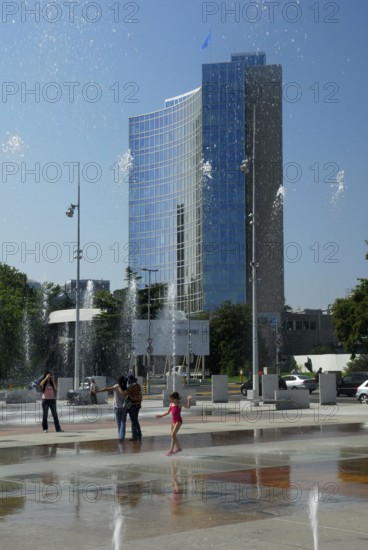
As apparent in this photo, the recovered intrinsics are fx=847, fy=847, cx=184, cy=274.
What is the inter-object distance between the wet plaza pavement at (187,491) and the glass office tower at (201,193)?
113 m

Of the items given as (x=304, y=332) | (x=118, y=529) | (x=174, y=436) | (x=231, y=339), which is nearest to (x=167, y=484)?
(x=118, y=529)

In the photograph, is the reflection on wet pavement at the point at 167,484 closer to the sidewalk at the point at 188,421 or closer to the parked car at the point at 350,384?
the sidewalk at the point at 188,421

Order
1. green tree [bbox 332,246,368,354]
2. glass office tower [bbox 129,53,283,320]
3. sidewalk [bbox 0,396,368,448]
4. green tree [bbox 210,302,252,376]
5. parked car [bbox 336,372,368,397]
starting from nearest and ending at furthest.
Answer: sidewalk [bbox 0,396,368,448]
parked car [bbox 336,372,368,397]
green tree [bbox 332,246,368,354]
green tree [bbox 210,302,252,376]
glass office tower [bbox 129,53,283,320]

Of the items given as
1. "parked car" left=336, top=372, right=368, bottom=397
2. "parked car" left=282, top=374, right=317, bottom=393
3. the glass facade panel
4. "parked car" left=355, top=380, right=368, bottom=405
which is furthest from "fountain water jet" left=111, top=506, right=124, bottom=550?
the glass facade panel

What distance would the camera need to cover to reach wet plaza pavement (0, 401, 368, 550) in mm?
8438

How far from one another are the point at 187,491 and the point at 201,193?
12750cm

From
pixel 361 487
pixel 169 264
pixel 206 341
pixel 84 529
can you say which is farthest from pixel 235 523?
pixel 169 264

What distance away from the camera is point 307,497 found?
1079 centimetres

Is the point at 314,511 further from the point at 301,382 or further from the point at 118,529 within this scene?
the point at 301,382

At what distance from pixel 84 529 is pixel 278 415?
71.3ft

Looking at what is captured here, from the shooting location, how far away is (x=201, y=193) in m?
138

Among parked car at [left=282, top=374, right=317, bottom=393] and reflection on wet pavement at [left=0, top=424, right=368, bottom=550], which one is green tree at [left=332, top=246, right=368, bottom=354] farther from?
reflection on wet pavement at [left=0, top=424, right=368, bottom=550]

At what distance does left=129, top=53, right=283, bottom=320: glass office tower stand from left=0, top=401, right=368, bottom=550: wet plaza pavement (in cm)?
11309

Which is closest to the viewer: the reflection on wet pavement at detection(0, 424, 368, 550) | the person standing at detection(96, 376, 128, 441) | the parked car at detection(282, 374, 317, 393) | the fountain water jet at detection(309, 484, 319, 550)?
the fountain water jet at detection(309, 484, 319, 550)
